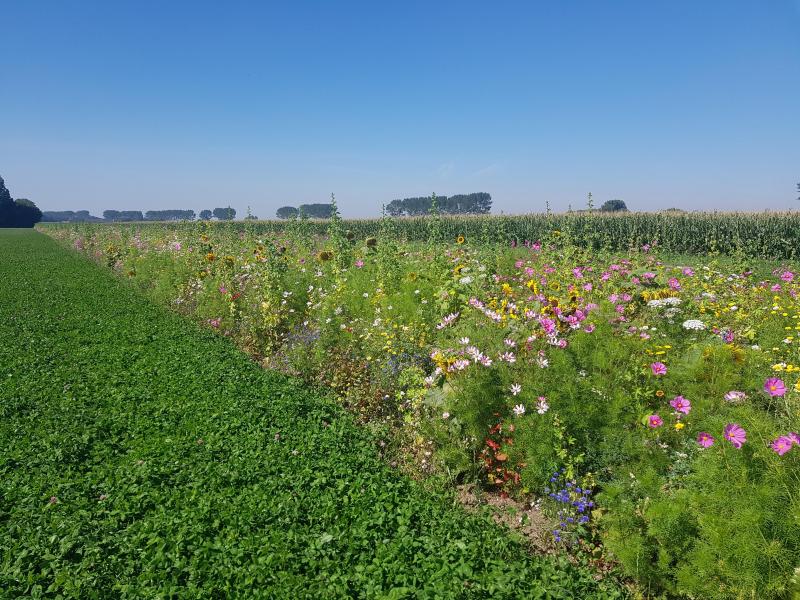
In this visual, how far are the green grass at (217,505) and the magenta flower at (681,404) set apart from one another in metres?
1.43

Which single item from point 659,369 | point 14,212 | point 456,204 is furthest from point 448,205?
point 659,369

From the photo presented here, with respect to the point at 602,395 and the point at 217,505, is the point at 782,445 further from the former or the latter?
the point at 217,505

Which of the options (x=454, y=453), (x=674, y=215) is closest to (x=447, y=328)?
(x=454, y=453)

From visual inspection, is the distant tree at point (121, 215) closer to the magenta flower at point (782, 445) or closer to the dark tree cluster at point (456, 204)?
the dark tree cluster at point (456, 204)

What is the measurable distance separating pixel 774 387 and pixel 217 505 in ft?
14.4

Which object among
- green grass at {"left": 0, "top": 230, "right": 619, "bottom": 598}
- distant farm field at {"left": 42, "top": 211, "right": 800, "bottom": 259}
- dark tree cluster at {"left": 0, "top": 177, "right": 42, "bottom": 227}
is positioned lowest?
green grass at {"left": 0, "top": 230, "right": 619, "bottom": 598}

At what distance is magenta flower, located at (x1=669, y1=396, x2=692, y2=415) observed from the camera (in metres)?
3.74

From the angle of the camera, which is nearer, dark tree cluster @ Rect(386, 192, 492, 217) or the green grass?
the green grass

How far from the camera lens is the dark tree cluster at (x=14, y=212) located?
99.3m

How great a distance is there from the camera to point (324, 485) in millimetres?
4359

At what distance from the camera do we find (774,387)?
3529 millimetres

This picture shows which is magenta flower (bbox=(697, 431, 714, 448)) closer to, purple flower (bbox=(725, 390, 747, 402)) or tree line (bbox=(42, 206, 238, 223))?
purple flower (bbox=(725, 390, 747, 402))

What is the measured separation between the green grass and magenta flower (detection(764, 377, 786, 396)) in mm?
1815

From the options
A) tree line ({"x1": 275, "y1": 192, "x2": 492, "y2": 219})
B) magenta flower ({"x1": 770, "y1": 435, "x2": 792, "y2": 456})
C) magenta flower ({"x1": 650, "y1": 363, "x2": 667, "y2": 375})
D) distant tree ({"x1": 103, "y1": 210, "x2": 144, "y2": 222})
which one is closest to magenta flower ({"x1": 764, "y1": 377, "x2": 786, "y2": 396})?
magenta flower ({"x1": 650, "y1": 363, "x2": 667, "y2": 375})
